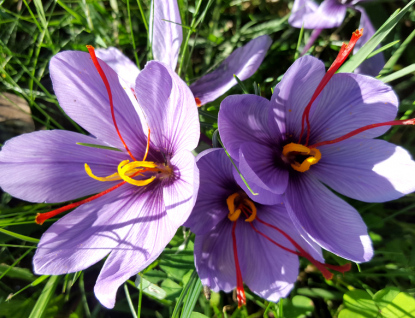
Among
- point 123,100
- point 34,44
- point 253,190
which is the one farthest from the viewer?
point 34,44

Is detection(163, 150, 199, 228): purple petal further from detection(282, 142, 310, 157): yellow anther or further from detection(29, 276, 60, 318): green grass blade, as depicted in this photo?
detection(29, 276, 60, 318): green grass blade

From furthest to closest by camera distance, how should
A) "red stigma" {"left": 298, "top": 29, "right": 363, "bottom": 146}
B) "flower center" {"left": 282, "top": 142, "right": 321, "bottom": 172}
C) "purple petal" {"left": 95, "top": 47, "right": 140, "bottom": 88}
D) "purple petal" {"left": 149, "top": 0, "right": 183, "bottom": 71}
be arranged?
"purple petal" {"left": 95, "top": 47, "right": 140, "bottom": 88} < "purple petal" {"left": 149, "top": 0, "right": 183, "bottom": 71} < "flower center" {"left": 282, "top": 142, "right": 321, "bottom": 172} < "red stigma" {"left": 298, "top": 29, "right": 363, "bottom": 146}

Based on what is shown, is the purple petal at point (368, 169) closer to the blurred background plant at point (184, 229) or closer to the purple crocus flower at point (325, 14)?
the blurred background plant at point (184, 229)

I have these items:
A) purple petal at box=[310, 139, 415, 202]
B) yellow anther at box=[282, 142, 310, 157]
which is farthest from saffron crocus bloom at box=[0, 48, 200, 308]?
purple petal at box=[310, 139, 415, 202]

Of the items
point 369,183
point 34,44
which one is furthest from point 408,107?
point 34,44

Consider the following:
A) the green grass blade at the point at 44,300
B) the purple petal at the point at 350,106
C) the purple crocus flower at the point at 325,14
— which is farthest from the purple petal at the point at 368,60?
the green grass blade at the point at 44,300

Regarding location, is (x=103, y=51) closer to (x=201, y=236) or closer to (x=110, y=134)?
(x=110, y=134)
